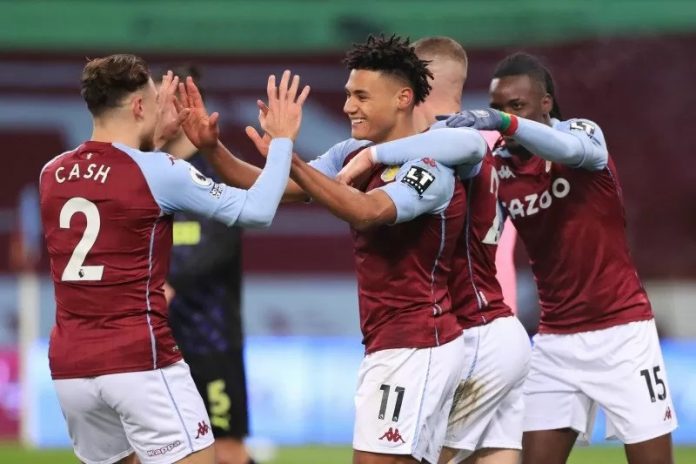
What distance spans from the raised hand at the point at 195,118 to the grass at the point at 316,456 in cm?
522

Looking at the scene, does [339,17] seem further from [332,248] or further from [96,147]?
[96,147]

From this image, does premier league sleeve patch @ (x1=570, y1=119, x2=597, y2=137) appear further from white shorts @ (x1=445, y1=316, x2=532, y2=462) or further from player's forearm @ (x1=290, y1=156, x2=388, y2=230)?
player's forearm @ (x1=290, y1=156, x2=388, y2=230)

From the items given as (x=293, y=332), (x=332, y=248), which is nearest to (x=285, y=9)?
(x=332, y=248)

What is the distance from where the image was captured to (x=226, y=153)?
523 centimetres

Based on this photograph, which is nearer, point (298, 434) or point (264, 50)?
point (298, 434)

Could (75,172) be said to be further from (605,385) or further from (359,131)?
(605,385)

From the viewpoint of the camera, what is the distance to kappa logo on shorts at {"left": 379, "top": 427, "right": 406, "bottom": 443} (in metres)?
4.65

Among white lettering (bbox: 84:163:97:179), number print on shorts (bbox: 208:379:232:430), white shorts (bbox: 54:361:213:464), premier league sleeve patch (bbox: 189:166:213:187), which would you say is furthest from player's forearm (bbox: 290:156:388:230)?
number print on shorts (bbox: 208:379:232:430)

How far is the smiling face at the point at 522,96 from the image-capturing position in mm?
5719

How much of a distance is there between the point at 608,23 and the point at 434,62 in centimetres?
1425

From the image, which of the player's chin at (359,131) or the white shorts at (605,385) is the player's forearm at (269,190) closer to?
the player's chin at (359,131)

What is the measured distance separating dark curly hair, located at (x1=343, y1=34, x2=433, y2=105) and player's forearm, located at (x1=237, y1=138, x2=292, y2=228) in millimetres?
485

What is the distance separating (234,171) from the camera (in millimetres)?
5254

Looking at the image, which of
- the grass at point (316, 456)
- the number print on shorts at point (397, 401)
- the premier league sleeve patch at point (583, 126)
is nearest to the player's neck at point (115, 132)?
the number print on shorts at point (397, 401)
